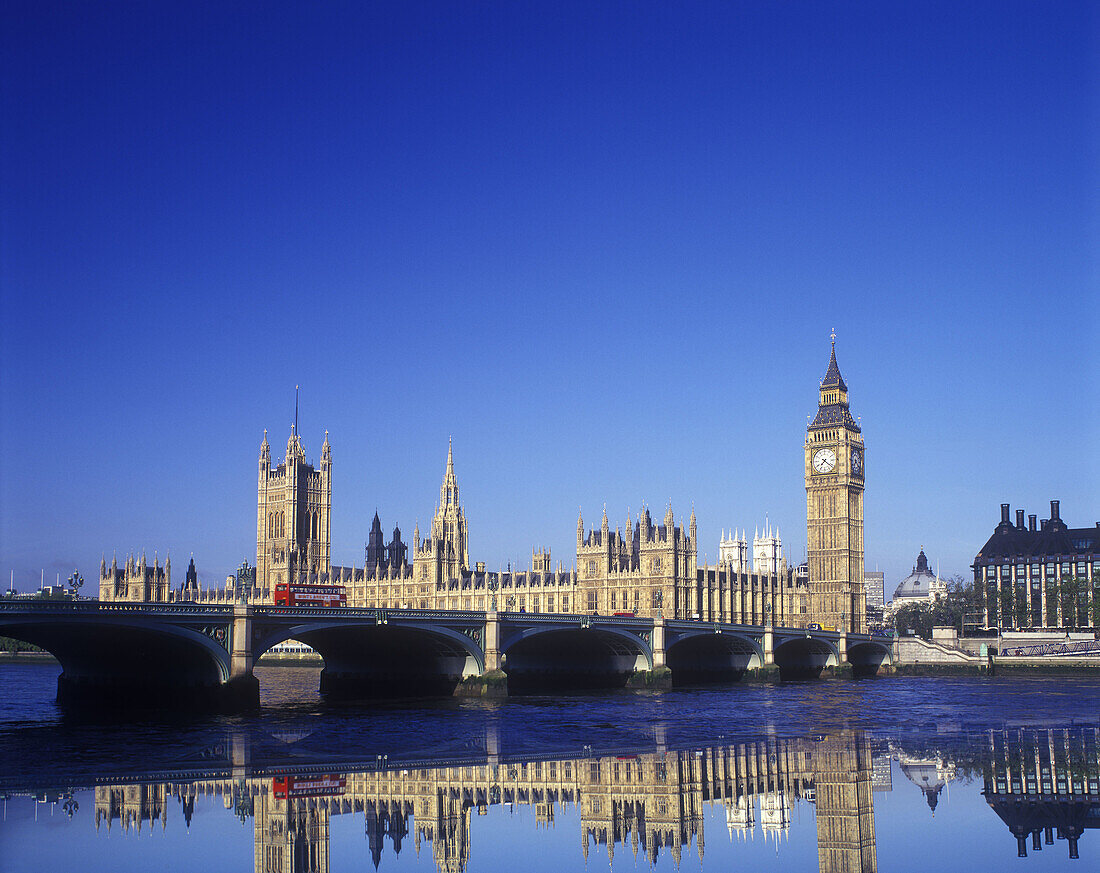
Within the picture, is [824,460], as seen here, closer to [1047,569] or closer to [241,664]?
[1047,569]

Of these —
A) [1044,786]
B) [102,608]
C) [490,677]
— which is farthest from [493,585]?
[1044,786]

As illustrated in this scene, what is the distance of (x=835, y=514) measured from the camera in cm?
15550

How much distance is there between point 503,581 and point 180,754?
10400 centimetres

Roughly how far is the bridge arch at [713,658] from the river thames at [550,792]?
145 feet

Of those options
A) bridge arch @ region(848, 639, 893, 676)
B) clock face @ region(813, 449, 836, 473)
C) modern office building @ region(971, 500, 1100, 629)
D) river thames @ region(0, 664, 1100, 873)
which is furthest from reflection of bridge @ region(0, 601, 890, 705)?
modern office building @ region(971, 500, 1100, 629)

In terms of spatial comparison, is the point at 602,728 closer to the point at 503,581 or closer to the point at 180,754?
the point at 180,754

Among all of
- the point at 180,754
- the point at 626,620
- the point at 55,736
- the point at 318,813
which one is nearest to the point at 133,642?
the point at 55,736

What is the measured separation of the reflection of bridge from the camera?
200 ft

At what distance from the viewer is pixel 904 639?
433 ft

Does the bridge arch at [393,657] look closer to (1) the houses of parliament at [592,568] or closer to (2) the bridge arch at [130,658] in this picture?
(2) the bridge arch at [130,658]

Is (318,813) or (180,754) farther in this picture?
(180,754)

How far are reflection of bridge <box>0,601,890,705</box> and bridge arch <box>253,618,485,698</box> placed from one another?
0.32ft

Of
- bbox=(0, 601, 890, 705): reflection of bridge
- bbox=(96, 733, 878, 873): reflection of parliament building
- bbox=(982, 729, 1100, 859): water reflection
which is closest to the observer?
bbox=(96, 733, 878, 873): reflection of parliament building

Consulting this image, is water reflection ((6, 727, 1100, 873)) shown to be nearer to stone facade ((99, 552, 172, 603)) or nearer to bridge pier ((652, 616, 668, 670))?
bridge pier ((652, 616, 668, 670))
